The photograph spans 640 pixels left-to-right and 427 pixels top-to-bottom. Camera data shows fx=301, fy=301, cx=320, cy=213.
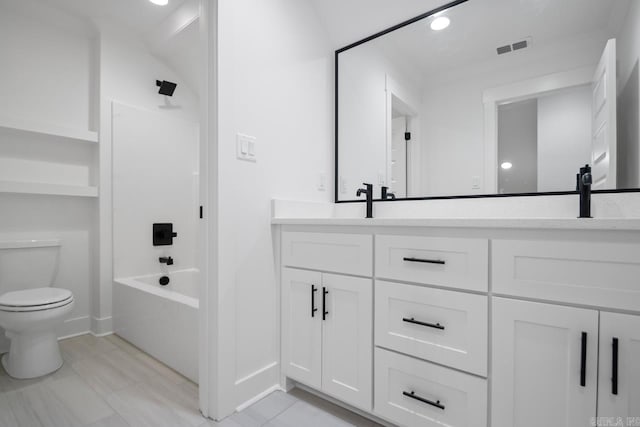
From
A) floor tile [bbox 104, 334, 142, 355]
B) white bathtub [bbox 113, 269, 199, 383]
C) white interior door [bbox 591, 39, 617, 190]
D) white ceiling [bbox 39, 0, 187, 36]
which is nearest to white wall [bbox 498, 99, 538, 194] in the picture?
white interior door [bbox 591, 39, 617, 190]

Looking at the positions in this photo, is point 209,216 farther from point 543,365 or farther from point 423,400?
point 543,365

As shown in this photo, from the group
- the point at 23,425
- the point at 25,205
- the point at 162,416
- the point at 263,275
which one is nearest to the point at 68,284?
the point at 25,205

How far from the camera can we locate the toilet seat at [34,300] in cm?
162

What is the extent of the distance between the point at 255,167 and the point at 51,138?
6.00 feet

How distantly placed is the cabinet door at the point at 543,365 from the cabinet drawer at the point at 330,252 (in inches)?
19.9

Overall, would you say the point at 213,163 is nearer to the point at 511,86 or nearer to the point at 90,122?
the point at 511,86

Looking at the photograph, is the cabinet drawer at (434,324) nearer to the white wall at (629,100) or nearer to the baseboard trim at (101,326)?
the white wall at (629,100)

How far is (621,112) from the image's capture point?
46.2 inches

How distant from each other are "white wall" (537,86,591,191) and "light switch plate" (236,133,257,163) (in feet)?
4.37

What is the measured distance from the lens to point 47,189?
2.07 meters

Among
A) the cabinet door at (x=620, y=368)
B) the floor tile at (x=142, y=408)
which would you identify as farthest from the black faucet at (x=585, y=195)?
the floor tile at (x=142, y=408)

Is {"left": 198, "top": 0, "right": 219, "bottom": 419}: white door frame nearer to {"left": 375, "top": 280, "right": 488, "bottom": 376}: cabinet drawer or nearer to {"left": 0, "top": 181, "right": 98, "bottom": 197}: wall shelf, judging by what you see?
{"left": 375, "top": 280, "right": 488, "bottom": 376}: cabinet drawer

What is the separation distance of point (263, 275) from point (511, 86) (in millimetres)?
1530

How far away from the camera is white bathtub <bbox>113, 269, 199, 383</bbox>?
166cm
